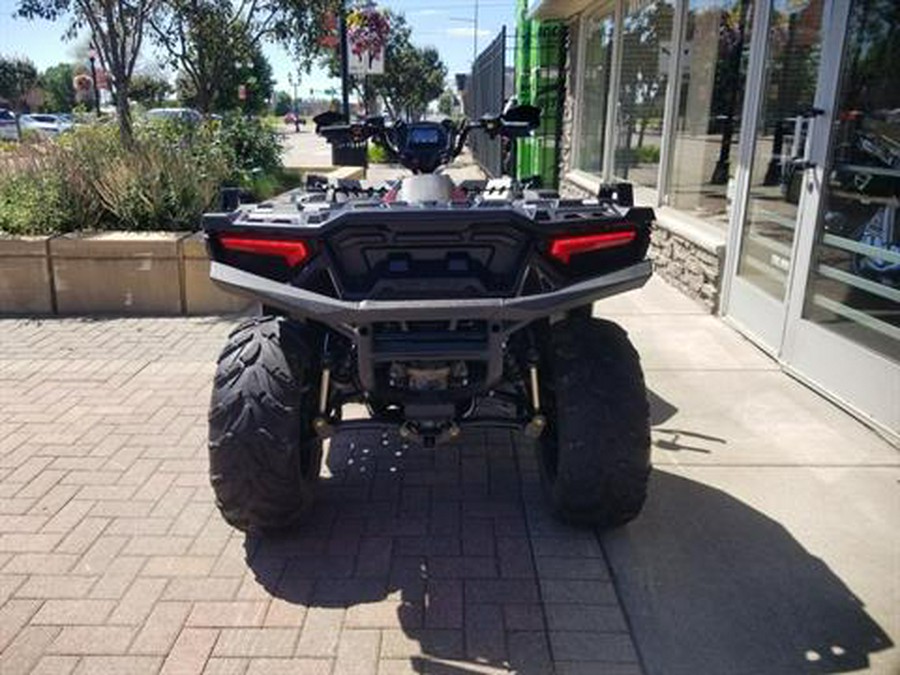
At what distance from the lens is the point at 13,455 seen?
3.94 m

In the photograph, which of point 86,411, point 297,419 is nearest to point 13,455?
point 86,411

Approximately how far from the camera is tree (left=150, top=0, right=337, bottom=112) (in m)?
10.8

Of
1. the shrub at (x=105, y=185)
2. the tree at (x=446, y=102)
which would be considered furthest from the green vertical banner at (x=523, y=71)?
the tree at (x=446, y=102)

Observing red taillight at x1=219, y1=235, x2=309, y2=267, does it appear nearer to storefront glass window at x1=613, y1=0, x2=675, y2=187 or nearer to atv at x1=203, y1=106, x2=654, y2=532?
atv at x1=203, y1=106, x2=654, y2=532

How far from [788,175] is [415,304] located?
3587mm

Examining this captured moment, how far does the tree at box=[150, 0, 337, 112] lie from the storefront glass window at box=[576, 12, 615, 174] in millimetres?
3844

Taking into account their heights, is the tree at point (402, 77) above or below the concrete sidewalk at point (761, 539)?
above

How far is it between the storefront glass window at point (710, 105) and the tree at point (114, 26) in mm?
6053

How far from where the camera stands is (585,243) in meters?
2.62

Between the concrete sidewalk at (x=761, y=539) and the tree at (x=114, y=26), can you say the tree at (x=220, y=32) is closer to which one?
the tree at (x=114, y=26)

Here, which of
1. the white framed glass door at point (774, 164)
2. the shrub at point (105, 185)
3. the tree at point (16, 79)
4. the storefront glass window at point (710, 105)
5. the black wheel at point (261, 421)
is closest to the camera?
the black wheel at point (261, 421)

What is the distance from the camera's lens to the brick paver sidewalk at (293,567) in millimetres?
2506

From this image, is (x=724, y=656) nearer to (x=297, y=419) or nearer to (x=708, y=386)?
(x=297, y=419)

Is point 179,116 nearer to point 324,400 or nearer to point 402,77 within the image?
point 324,400
